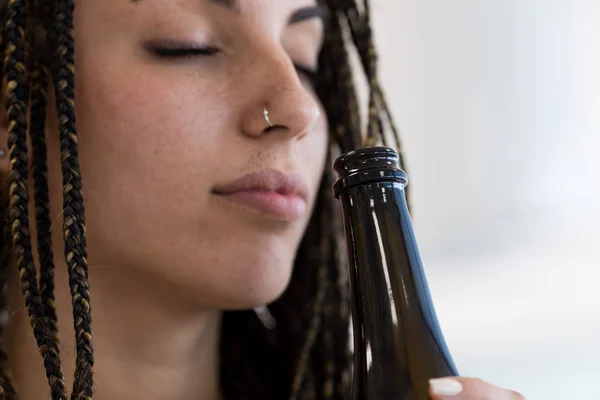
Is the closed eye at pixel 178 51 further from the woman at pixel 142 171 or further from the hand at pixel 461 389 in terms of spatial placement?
the hand at pixel 461 389

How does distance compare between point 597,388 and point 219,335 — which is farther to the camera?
point 597,388

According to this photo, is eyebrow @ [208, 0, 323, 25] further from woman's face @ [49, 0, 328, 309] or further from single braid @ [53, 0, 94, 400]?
single braid @ [53, 0, 94, 400]

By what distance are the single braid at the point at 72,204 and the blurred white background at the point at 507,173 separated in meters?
0.58

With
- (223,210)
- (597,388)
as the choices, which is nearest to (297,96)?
(223,210)

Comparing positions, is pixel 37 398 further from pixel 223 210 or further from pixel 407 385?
pixel 407 385

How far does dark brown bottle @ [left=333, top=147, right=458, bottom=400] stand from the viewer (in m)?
0.37

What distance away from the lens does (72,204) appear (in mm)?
486

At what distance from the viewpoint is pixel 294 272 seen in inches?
31.9

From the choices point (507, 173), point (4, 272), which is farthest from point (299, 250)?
point (507, 173)

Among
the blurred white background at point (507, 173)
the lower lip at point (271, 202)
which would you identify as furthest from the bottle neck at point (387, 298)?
the blurred white background at point (507, 173)

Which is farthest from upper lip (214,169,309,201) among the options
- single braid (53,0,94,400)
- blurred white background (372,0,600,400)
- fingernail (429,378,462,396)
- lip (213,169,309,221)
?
blurred white background (372,0,600,400)

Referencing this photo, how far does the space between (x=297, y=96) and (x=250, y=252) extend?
0.15m

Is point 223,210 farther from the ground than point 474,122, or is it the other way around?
point 474,122

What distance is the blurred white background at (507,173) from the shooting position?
104 cm
